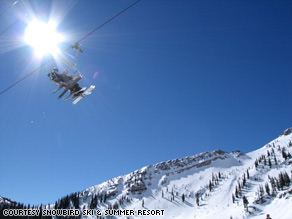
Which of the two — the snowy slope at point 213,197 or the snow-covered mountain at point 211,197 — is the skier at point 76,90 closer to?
the snowy slope at point 213,197

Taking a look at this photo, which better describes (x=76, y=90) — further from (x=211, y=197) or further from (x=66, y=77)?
(x=211, y=197)

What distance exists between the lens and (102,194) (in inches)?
7736

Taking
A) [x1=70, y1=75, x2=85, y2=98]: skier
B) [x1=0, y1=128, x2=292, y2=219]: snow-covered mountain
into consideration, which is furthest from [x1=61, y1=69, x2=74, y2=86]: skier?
[x1=0, y1=128, x2=292, y2=219]: snow-covered mountain

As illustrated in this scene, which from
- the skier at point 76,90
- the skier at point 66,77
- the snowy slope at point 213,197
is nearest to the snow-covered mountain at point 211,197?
the snowy slope at point 213,197

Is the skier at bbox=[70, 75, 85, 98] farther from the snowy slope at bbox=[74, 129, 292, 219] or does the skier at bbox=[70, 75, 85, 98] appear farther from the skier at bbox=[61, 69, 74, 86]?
the snowy slope at bbox=[74, 129, 292, 219]

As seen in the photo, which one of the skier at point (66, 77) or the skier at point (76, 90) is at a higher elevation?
the skier at point (66, 77)

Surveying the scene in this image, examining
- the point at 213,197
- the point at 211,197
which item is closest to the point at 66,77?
the point at 213,197

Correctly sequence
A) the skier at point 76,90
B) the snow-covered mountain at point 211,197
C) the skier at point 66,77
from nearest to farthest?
the skier at point 66,77 → the skier at point 76,90 → the snow-covered mountain at point 211,197

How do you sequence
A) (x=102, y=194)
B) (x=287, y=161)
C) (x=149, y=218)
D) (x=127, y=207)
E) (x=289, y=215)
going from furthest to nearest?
(x=102, y=194) < (x=127, y=207) < (x=287, y=161) < (x=149, y=218) < (x=289, y=215)

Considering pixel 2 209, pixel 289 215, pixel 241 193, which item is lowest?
pixel 289 215

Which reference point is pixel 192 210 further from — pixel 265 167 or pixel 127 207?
pixel 265 167

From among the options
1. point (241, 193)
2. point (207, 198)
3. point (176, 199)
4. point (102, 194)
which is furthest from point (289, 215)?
point (102, 194)

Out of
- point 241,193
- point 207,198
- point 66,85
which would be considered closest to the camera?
point 66,85

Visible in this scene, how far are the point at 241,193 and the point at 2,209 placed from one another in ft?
473
